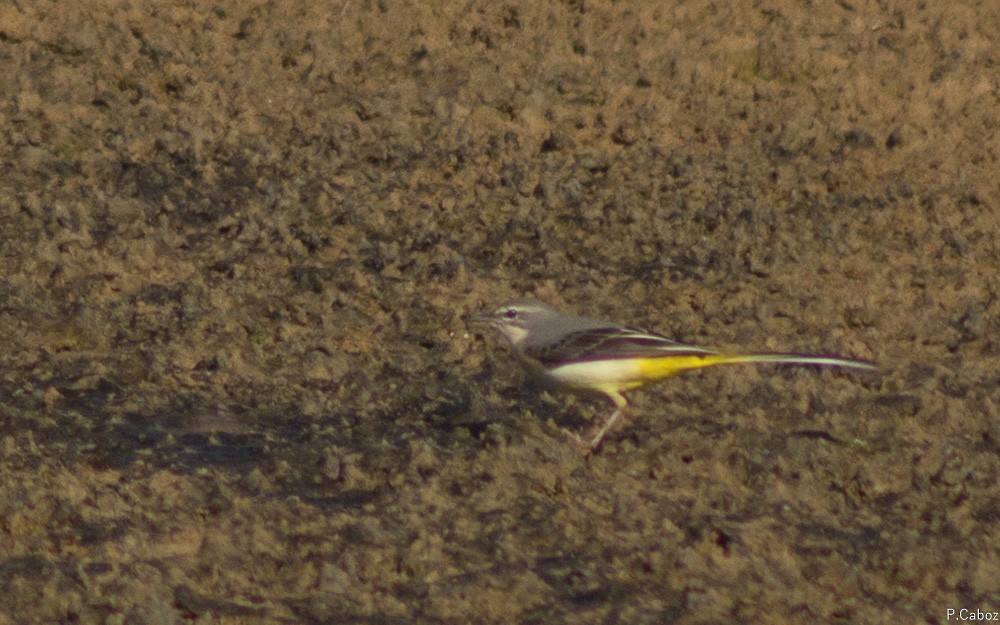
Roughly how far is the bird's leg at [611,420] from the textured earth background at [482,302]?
0.34 ft

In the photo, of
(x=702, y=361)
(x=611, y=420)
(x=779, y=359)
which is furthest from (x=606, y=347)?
(x=779, y=359)

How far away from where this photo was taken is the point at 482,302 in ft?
33.9

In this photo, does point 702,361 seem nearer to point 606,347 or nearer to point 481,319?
point 606,347

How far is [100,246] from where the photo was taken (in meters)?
10.7

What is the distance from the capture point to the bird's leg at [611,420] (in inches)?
336

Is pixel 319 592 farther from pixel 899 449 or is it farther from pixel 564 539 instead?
pixel 899 449

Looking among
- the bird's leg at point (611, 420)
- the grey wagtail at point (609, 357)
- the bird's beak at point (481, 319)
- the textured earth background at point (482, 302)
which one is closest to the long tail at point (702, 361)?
the grey wagtail at point (609, 357)

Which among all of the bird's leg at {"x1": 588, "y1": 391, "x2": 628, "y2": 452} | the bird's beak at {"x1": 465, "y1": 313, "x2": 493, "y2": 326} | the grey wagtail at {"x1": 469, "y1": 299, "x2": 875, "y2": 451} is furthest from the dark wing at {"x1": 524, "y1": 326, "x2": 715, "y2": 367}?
the bird's beak at {"x1": 465, "y1": 313, "x2": 493, "y2": 326}

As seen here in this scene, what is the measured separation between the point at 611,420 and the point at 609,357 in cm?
32

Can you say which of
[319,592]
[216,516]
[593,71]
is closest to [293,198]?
[593,71]

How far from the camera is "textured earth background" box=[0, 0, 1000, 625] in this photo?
720 cm

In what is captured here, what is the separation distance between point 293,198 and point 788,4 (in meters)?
4.54

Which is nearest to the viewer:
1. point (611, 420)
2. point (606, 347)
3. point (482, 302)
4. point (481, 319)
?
point (611, 420)

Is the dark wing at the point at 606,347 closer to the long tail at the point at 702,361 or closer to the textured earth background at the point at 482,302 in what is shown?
the long tail at the point at 702,361
